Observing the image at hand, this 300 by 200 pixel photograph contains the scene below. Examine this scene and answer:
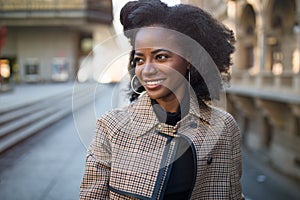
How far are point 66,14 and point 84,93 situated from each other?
100ft

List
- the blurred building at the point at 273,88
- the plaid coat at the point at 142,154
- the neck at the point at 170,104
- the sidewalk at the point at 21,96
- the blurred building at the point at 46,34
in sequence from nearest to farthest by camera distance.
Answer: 1. the plaid coat at the point at 142,154
2. the neck at the point at 170,104
3. the sidewalk at the point at 21,96
4. the blurred building at the point at 273,88
5. the blurred building at the point at 46,34

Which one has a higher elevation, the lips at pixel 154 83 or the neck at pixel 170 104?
the lips at pixel 154 83

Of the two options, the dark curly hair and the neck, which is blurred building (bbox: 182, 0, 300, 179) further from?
the neck

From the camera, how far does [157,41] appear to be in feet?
4.31

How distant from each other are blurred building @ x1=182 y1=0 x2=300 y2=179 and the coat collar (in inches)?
343

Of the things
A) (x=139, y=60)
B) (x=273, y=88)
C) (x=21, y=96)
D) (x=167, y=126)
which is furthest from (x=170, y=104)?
(x=21, y=96)

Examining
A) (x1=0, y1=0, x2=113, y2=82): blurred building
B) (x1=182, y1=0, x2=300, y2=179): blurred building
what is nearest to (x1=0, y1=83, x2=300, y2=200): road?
(x1=182, y1=0, x2=300, y2=179): blurred building

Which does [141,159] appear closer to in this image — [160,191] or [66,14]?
[160,191]

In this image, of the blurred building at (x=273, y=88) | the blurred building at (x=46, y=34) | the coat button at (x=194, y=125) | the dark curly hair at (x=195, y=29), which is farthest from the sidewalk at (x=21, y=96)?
the blurred building at (x=46, y=34)

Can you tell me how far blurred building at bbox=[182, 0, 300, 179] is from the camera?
12.0m

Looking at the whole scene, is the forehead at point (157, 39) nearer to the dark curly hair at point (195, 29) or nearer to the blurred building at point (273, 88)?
the dark curly hair at point (195, 29)

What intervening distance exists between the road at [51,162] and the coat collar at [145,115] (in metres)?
0.17

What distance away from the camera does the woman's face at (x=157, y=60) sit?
4.29ft

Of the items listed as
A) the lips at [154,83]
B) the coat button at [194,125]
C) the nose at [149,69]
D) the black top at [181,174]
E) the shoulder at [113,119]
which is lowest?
the black top at [181,174]
